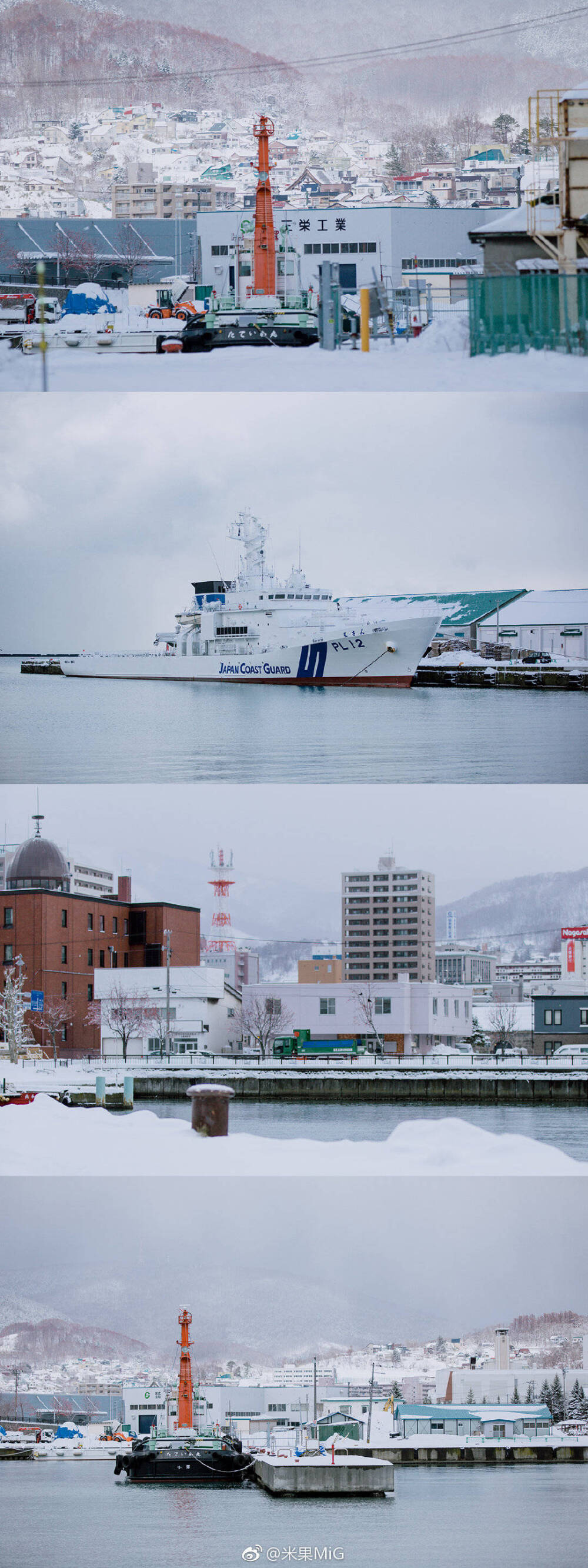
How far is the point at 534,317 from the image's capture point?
7906 mm

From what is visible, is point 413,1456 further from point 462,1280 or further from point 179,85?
point 179,85

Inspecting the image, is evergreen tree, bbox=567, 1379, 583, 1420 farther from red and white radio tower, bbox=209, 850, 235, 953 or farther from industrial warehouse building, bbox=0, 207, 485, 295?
industrial warehouse building, bbox=0, 207, 485, 295

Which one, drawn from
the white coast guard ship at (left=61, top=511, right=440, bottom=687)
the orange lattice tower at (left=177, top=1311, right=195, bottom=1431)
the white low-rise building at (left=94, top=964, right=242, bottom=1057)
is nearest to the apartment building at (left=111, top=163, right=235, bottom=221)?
the white coast guard ship at (left=61, top=511, right=440, bottom=687)

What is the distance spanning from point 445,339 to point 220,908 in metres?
2.64

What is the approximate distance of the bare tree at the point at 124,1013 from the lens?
7.84m

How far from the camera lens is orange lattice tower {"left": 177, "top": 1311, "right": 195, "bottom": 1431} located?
7.64m

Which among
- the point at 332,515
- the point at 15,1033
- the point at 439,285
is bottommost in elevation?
the point at 15,1033

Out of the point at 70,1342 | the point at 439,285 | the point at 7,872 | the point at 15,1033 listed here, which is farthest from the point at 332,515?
the point at 70,1342

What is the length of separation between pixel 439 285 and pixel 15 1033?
378cm

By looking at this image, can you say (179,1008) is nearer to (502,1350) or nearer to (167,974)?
(167,974)

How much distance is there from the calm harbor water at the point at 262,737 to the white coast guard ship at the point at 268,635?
0.08m

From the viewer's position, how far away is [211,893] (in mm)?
7797

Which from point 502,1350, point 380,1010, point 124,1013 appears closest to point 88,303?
point 124,1013

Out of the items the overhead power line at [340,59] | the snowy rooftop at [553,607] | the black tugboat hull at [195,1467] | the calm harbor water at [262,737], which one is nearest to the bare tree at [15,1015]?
the calm harbor water at [262,737]
